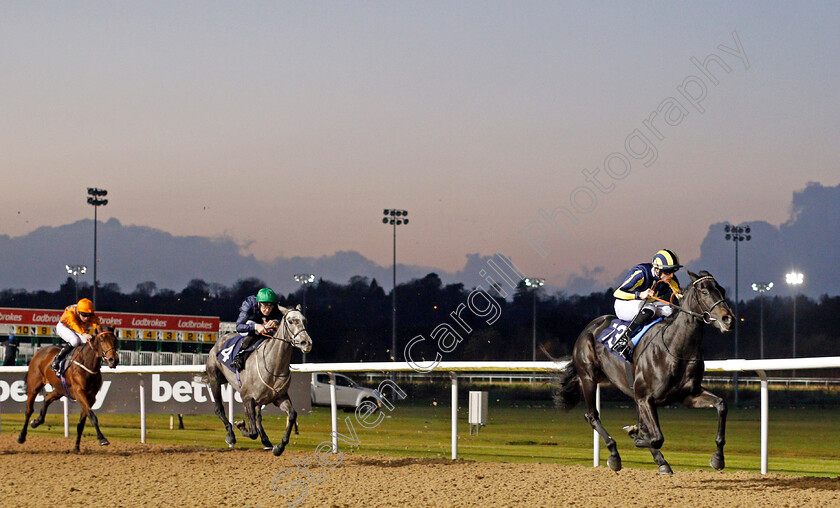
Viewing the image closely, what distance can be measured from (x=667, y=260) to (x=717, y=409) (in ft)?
3.12

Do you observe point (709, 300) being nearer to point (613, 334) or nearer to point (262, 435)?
point (613, 334)

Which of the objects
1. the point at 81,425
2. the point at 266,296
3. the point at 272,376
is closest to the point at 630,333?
the point at 272,376

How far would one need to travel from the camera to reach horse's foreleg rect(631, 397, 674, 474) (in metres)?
5.50

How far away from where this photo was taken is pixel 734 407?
30047 mm

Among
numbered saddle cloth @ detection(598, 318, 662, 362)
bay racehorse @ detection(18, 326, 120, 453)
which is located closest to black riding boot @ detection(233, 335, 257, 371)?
bay racehorse @ detection(18, 326, 120, 453)

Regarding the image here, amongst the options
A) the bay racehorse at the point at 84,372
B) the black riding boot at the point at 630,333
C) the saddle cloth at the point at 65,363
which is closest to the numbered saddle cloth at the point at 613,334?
the black riding boot at the point at 630,333

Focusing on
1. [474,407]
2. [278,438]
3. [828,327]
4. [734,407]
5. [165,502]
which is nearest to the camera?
[165,502]

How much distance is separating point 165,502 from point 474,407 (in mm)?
5686

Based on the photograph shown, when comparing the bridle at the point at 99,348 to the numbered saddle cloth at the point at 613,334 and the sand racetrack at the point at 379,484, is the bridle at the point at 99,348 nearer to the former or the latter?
the sand racetrack at the point at 379,484

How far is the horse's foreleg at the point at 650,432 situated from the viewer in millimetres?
5504

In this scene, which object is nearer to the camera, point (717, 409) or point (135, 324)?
point (717, 409)

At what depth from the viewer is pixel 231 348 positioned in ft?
28.4

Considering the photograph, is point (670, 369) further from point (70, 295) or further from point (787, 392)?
point (70, 295)

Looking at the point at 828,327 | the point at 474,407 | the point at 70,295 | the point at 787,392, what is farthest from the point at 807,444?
the point at 70,295
